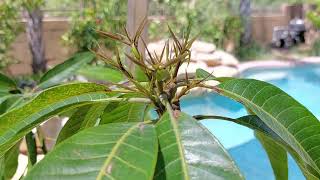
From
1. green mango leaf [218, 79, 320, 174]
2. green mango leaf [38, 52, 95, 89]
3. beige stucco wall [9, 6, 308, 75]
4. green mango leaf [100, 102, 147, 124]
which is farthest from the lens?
beige stucco wall [9, 6, 308, 75]

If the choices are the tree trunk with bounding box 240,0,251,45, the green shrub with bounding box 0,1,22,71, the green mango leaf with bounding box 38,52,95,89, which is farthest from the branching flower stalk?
the tree trunk with bounding box 240,0,251,45

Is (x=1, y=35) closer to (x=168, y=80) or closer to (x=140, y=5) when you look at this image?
(x=140, y=5)

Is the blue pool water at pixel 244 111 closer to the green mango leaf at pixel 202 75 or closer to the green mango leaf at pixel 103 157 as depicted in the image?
the green mango leaf at pixel 202 75

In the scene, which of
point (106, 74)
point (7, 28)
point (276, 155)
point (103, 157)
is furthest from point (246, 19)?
point (103, 157)

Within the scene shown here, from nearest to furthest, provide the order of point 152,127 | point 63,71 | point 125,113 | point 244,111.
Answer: point 152,127, point 125,113, point 63,71, point 244,111

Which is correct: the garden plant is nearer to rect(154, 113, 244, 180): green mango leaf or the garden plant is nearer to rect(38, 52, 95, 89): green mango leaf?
rect(154, 113, 244, 180): green mango leaf

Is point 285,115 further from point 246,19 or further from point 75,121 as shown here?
point 246,19

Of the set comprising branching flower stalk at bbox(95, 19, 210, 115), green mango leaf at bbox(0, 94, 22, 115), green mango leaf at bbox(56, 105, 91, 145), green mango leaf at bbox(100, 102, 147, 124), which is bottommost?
green mango leaf at bbox(0, 94, 22, 115)
